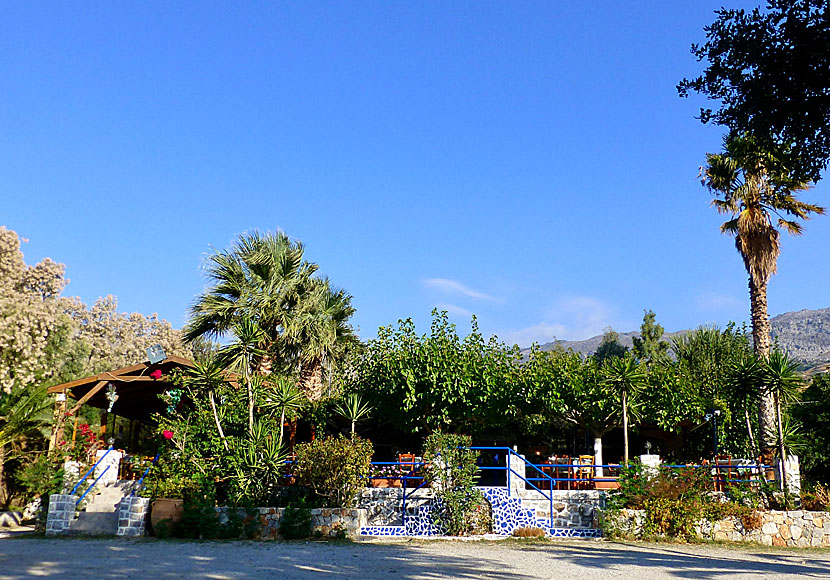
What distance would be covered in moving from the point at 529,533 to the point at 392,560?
4.49 metres

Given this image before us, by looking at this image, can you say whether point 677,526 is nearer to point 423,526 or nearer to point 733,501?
point 733,501

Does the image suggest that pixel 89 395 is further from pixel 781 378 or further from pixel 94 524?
pixel 781 378

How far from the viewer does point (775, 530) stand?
13.8 metres

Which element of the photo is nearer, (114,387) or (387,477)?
(387,477)

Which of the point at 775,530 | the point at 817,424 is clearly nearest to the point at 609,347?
the point at 817,424

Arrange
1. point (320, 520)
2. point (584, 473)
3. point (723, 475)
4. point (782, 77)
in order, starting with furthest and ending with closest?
point (584, 473) < point (723, 475) < point (320, 520) < point (782, 77)

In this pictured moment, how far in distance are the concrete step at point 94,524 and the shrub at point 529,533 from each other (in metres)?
8.13

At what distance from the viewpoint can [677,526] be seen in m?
13.8

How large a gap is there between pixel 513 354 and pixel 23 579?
1499 cm

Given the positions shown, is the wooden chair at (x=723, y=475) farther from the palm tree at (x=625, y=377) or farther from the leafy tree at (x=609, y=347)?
the leafy tree at (x=609, y=347)

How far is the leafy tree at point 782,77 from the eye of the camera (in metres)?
8.45

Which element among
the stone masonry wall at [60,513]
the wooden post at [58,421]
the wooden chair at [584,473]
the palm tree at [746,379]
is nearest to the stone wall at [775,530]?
the palm tree at [746,379]

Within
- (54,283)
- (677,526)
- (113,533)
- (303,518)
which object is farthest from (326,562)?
(54,283)

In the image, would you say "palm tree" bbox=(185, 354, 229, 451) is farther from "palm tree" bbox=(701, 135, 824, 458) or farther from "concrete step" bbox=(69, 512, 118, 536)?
"palm tree" bbox=(701, 135, 824, 458)
